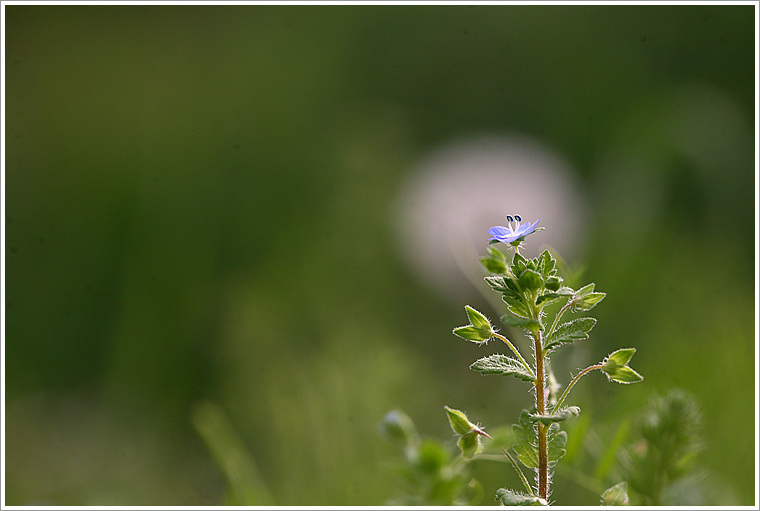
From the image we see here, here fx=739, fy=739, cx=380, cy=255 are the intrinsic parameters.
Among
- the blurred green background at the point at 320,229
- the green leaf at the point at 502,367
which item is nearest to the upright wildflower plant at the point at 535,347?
the green leaf at the point at 502,367

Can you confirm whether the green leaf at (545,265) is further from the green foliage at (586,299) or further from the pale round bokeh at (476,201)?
the pale round bokeh at (476,201)

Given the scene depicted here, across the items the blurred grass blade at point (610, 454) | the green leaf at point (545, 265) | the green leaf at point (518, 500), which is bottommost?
the blurred grass blade at point (610, 454)

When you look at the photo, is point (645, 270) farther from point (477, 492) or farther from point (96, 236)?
point (96, 236)

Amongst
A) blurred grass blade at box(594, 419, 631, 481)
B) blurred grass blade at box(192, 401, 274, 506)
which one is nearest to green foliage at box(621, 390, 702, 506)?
blurred grass blade at box(594, 419, 631, 481)

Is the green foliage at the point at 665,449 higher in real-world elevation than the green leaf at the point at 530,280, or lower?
lower

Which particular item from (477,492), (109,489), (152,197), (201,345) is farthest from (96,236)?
(477,492)
